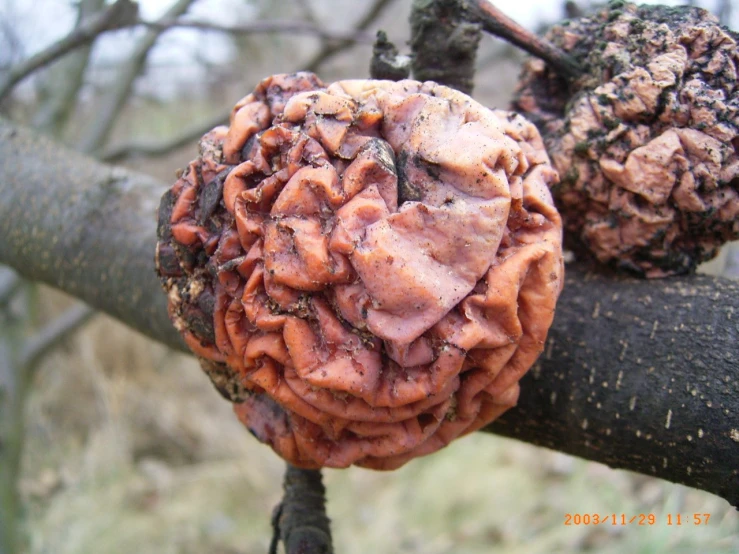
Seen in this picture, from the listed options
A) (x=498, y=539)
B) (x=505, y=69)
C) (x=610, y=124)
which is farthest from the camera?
(x=505, y=69)

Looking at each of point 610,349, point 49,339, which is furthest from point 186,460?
point 610,349

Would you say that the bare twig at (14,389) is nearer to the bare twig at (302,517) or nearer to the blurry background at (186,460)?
the blurry background at (186,460)

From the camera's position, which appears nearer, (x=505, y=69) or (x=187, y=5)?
(x=187, y=5)

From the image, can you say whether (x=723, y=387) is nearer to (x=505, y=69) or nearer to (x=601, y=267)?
(x=601, y=267)

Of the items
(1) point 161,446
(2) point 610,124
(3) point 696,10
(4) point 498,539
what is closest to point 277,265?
(2) point 610,124

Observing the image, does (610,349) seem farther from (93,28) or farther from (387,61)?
(93,28)
